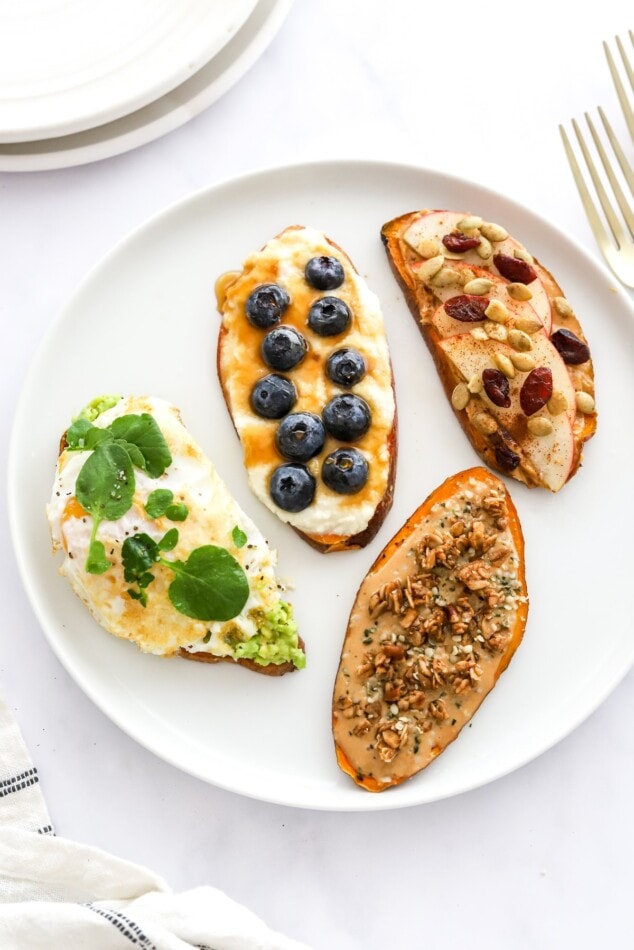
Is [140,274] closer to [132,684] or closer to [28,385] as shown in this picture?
[28,385]

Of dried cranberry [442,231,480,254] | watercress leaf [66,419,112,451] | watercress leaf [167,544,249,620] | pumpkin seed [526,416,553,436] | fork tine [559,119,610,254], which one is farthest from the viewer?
fork tine [559,119,610,254]

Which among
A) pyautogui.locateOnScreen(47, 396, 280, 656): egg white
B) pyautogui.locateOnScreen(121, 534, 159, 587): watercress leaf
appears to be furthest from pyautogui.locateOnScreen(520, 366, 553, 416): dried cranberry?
pyautogui.locateOnScreen(121, 534, 159, 587): watercress leaf

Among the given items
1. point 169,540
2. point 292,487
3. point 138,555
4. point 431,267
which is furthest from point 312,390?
point 138,555

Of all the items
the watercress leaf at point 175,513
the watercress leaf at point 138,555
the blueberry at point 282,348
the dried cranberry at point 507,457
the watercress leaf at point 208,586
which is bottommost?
the watercress leaf at point 208,586

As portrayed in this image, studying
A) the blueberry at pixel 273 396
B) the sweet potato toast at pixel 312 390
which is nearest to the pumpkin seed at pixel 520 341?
the sweet potato toast at pixel 312 390

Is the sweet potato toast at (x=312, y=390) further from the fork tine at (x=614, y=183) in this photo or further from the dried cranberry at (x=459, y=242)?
the fork tine at (x=614, y=183)

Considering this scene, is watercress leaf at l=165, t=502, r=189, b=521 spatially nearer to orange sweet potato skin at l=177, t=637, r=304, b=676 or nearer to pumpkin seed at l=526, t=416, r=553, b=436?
orange sweet potato skin at l=177, t=637, r=304, b=676

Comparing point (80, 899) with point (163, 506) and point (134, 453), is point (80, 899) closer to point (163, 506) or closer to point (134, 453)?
point (163, 506)
